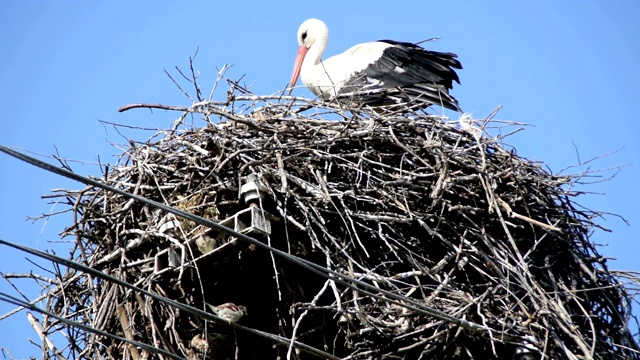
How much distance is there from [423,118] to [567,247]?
1.17 m

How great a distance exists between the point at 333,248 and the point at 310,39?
132 inches

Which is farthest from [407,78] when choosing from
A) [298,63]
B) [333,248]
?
[333,248]

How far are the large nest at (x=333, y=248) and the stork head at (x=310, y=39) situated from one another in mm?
2431

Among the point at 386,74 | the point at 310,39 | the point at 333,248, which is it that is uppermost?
the point at 310,39

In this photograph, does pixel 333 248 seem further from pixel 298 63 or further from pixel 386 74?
pixel 298 63

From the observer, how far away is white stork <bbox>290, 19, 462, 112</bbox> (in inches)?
284

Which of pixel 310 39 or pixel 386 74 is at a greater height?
pixel 310 39

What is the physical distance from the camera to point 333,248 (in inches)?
212

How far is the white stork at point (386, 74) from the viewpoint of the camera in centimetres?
721

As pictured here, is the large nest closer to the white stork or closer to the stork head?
the white stork

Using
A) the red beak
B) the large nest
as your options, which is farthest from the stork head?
the large nest

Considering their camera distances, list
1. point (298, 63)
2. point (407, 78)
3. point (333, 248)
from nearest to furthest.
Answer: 1. point (333, 248)
2. point (407, 78)
3. point (298, 63)

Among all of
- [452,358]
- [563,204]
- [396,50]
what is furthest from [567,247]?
[396,50]

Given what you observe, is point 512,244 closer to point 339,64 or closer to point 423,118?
point 423,118
